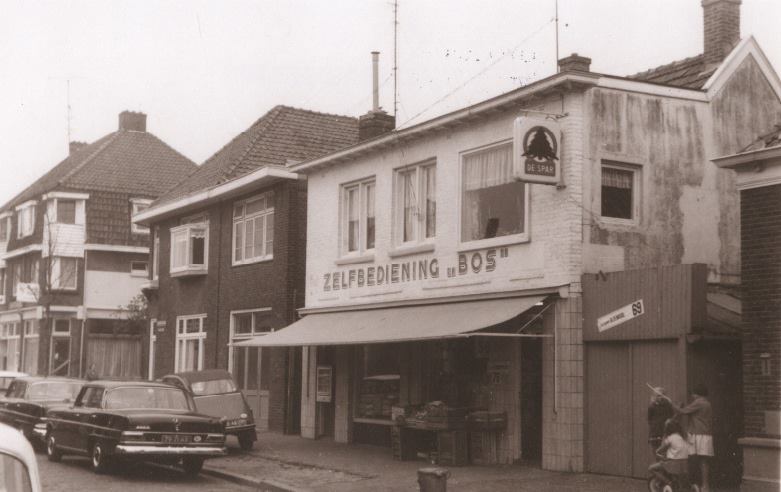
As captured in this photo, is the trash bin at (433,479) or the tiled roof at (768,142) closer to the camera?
the trash bin at (433,479)

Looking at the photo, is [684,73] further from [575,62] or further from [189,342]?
[189,342]

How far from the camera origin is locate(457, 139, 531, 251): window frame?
17.0m

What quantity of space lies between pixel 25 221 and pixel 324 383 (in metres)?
30.3

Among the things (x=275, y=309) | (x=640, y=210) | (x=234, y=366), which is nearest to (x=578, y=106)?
(x=640, y=210)

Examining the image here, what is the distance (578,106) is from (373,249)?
645 cm

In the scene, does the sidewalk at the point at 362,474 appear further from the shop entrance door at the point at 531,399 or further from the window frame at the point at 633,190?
the window frame at the point at 633,190

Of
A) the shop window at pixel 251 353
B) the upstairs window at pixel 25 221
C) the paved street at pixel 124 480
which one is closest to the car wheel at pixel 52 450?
the paved street at pixel 124 480

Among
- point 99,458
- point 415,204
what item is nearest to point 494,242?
point 415,204

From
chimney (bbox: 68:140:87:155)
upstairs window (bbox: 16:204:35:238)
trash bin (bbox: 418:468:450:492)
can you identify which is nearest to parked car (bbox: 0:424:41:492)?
trash bin (bbox: 418:468:450:492)

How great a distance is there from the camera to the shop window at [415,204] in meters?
19.8

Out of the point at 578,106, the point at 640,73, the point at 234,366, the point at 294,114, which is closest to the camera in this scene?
the point at 578,106

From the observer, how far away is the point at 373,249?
21.5 metres

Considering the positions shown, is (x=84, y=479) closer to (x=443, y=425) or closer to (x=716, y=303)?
(x=443, y=425)

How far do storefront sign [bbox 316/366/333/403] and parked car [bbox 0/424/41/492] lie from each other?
53.9 ft
